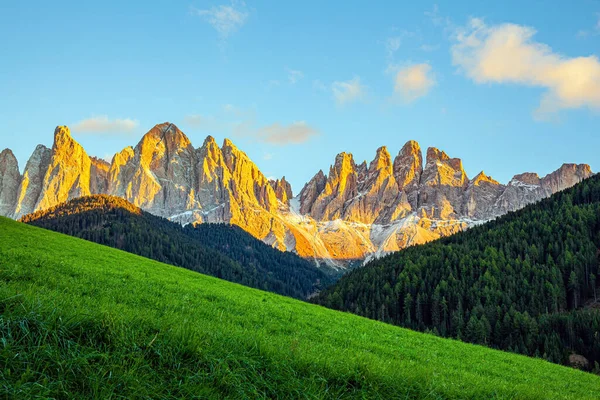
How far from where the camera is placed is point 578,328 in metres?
94.3

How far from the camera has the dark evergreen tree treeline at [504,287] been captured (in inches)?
3804

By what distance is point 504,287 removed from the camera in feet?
400

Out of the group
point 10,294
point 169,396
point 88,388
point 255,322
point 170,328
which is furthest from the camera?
point 255,322

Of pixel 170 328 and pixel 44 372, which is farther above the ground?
pixel 170 328

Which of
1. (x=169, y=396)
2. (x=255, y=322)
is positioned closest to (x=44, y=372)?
(x=169, y=396)

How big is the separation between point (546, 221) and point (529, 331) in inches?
2935

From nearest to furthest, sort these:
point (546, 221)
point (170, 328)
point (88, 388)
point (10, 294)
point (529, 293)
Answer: point (88, 388) → point (10, 294) → point (170, 328) → point (529, 293) → point (546, 221)

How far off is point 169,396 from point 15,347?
2.24 m

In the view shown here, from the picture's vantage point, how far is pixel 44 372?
5219mm

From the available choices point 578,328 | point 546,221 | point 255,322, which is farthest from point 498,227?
point 255,322

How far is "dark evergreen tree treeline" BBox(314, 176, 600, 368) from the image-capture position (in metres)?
96.6

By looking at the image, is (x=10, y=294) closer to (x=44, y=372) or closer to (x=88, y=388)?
(x=44, y=372)

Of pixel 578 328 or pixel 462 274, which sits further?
pixel 462 274

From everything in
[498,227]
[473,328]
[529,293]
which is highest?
[498,227]
